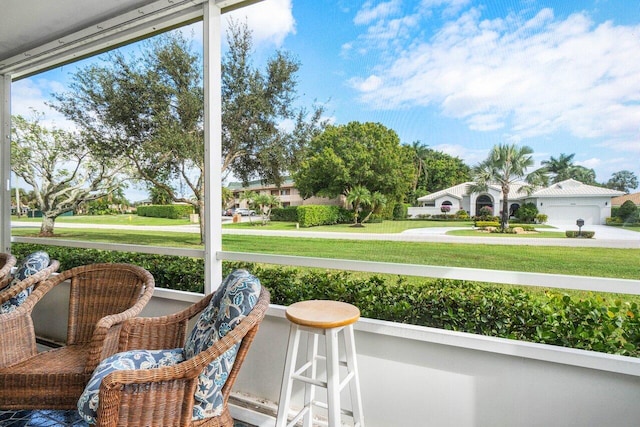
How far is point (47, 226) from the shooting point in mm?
4434

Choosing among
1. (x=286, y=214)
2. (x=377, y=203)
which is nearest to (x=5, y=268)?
(x=286, y=214)

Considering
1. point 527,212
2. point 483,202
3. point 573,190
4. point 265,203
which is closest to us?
point 573,190

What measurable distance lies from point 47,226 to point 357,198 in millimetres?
4140

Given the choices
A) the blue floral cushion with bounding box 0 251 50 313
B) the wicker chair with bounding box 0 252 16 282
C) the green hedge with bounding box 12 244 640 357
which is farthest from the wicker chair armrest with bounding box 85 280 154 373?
the wicker chair with bounding box 0 252 16 282

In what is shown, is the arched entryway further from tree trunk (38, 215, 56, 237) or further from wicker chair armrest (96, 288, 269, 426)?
tree trunk (38, 215, 56, 237)

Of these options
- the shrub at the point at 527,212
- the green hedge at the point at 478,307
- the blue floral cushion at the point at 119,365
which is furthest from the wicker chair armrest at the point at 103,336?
the shrub at the point at 527,212

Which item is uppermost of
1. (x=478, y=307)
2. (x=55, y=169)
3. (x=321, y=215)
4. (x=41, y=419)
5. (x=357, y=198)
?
(x=55, y=169)

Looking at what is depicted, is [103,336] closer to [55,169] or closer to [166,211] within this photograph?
[166,211]

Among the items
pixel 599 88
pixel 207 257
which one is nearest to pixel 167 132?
pixel 207 257

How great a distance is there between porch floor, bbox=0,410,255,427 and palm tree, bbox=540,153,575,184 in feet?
7.58

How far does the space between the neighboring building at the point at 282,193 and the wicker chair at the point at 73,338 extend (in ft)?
3.38

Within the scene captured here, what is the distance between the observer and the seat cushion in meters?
1.56

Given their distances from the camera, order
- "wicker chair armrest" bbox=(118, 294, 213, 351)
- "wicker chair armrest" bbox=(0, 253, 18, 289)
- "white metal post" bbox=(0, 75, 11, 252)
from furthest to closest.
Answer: "white metal post" bbox=(0, 75, 11, 252) → "wicker chair armrest" bbox=(0, 253, 18, 289) → "wicker chair armrest" bbox=(118, 294, 213, 351)

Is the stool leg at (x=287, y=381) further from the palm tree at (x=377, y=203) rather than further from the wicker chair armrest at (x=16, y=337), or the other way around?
the wicker chair armrest at (x=16, y=337)
